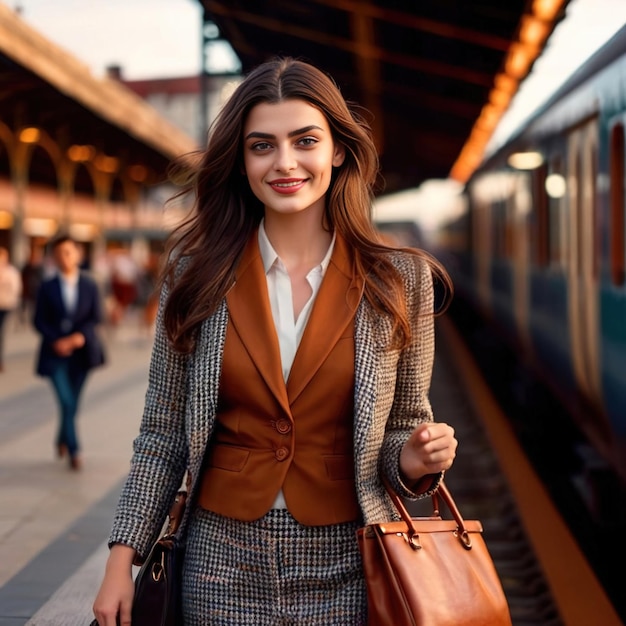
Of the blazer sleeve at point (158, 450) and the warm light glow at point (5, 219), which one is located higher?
the warm light glow at point (5, 219)

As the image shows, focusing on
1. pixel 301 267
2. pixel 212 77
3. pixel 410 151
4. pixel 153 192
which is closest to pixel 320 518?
pixel 301 267

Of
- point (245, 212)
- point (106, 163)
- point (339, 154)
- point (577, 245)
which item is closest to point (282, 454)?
point (245, 212)

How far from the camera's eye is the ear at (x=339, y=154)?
8.13 ft

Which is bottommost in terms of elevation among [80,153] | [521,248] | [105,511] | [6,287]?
[105,511]

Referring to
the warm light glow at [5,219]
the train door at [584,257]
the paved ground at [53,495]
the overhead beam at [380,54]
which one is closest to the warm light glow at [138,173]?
the warm light glow at [5,219]

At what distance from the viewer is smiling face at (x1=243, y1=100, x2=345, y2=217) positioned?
7.64ft

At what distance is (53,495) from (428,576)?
17.6 feet

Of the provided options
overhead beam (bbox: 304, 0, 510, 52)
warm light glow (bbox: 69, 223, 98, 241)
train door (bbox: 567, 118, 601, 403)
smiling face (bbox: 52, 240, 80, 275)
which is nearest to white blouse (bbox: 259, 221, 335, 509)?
train door (bbox: 567, 118, 601, 403)

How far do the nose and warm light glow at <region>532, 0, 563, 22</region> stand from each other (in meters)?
9.35

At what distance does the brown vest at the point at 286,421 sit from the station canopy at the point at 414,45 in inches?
377

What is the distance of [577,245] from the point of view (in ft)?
25.9

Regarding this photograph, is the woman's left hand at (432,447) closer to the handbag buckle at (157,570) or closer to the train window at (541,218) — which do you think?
the handbag buckle at (157,570)

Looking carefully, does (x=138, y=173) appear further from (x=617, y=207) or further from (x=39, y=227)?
(x=617, y=207)

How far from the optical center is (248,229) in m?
2.48
